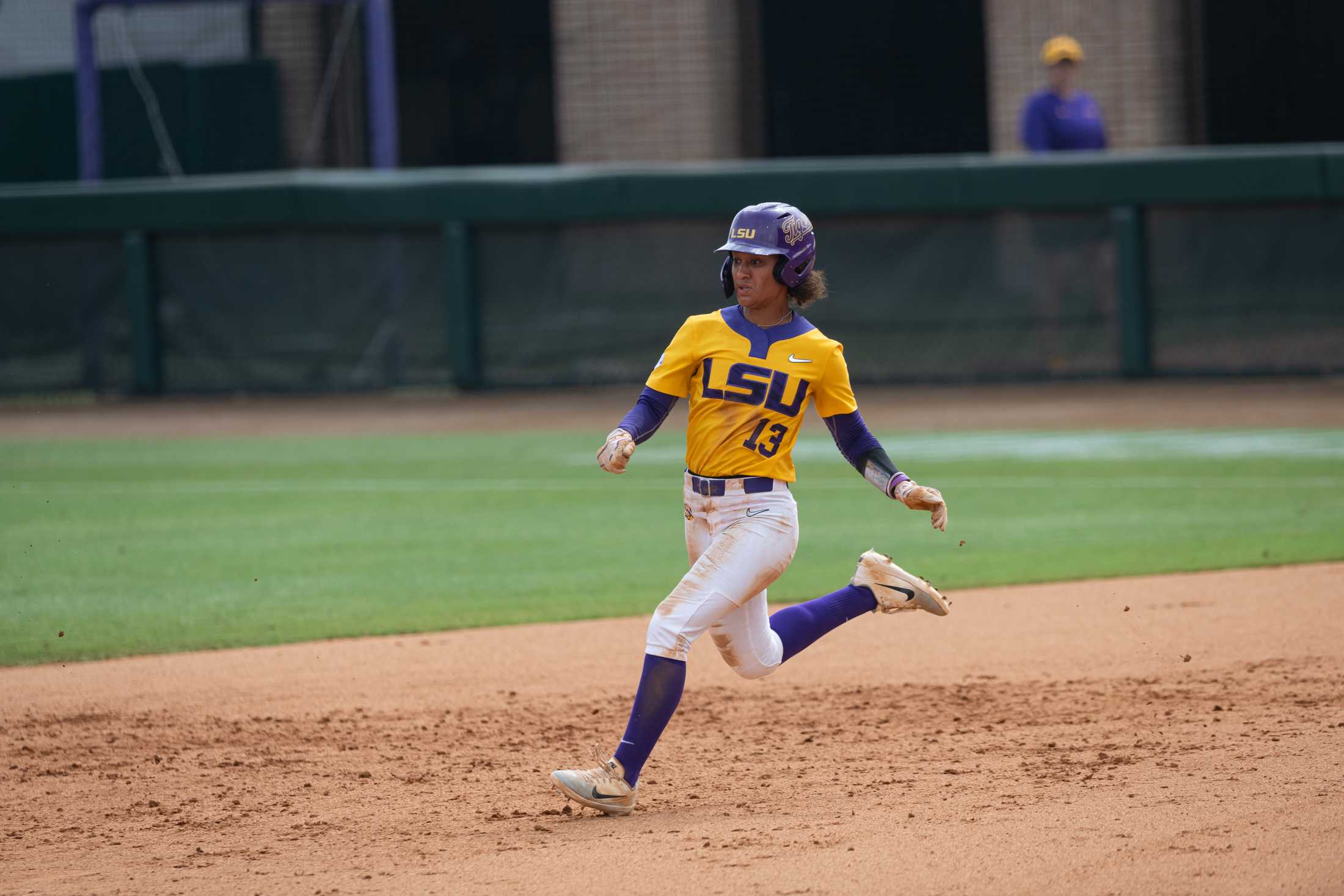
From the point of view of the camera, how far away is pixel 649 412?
5.03 meters

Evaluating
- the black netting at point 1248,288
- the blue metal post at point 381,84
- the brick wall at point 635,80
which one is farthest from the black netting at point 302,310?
the black netting at point 1248,288

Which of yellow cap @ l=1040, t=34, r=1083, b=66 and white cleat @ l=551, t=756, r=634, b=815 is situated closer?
white cleat @ l=551, t=756, r=634, b=815

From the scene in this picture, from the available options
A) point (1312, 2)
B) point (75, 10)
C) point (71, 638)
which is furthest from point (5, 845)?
point (1312, 2)

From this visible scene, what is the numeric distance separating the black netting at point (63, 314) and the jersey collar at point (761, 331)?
1411cm

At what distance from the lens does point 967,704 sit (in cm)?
628

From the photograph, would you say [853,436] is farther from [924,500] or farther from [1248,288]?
[1248,288]

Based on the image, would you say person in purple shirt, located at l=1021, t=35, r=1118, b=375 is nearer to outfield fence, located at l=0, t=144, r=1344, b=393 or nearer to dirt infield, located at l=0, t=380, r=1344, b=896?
outfield fence, located at l=0, t=144, r=1344, b=393

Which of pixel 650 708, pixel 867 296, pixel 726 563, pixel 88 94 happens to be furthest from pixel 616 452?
pixel 88 94

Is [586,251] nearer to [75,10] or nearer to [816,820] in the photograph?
[75,10]

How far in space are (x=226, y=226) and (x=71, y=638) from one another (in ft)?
34.4

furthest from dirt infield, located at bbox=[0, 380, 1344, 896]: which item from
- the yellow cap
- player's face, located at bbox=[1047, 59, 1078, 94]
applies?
player's face, located at bbox=[1047, 59, 1078, 94]

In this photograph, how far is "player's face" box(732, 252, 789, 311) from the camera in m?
4.96

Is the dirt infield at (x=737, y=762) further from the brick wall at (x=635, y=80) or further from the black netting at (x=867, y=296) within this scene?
the brick wall at (x=635, y=80)

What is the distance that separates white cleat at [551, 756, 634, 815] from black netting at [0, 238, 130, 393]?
14.3 m
